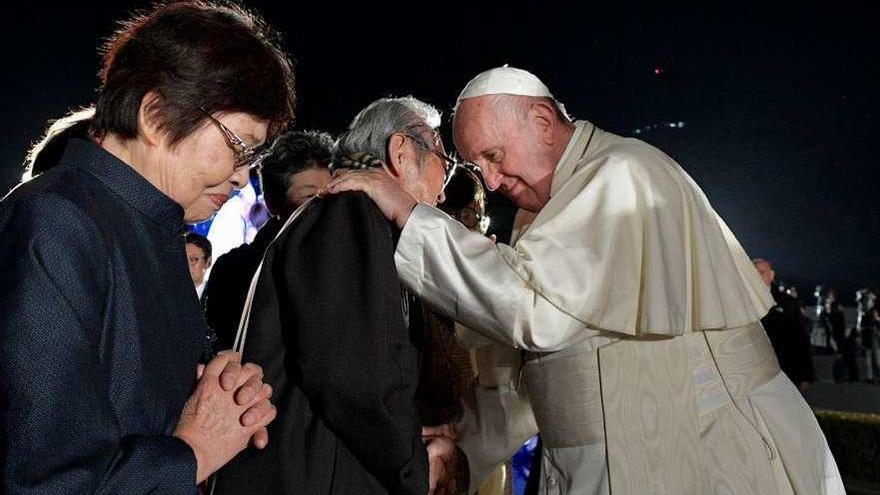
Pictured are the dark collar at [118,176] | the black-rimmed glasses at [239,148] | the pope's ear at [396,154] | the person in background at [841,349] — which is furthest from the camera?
the person in background at [841,349]

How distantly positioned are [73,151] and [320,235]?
689mm

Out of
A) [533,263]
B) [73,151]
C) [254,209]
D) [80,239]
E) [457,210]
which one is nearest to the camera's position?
[80,239]

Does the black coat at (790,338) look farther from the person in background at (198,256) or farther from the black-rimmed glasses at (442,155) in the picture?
the black-rimmed glasses at (442,155)

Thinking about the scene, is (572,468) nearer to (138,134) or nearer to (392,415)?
(392,415)

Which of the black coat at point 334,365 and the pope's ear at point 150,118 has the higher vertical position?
the pope's ear at point 150,118

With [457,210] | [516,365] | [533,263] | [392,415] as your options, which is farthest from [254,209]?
[392,415]

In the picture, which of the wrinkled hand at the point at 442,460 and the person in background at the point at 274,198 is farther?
the person in background at the point at 274,198

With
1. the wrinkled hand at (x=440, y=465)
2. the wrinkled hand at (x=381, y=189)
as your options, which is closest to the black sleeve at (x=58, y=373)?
the wrinkled hand at (x=381, y=189)

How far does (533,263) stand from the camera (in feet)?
9.09

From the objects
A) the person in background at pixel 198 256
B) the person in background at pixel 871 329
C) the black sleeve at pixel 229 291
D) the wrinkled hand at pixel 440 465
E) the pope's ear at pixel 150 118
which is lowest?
the person in background at pixel 871 329

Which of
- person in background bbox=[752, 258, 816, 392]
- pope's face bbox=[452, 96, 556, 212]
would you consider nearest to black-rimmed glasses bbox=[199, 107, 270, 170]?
pope's face bbox=[452, 96, 556, 212]

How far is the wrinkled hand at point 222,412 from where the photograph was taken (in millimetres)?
1783

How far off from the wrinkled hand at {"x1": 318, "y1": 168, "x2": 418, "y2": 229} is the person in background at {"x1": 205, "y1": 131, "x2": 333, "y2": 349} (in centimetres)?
108

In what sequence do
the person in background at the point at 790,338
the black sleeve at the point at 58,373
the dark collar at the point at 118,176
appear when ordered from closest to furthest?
the black sleeve at the point at 58,373 < the dark collar at the point at 118,176 < the person in background at the point at 790,338
